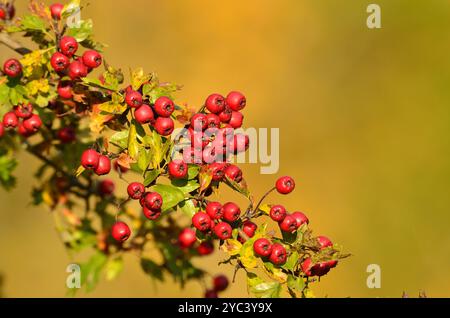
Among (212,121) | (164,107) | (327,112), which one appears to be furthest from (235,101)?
(327,112)

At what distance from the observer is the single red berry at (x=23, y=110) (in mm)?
2869

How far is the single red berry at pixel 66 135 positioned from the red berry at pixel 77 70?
836 mm

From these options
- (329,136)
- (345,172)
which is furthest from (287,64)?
(345,172)

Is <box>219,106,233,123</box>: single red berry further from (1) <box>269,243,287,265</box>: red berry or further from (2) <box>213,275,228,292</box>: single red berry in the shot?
(2) <box>213,275,228,292</box>: single red berry

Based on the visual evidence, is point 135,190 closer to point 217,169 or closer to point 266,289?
point 217,169

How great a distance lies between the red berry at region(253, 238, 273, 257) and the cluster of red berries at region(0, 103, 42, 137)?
4.14 feet

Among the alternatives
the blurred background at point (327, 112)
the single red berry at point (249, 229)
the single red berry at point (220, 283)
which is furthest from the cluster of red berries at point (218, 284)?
the blurred background at point (327, 112)

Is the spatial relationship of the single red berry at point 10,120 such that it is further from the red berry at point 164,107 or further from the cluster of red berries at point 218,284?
the cluster of red berries at point 218,284

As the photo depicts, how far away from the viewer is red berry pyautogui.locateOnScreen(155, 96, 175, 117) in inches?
94.9

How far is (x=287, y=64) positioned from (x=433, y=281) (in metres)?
3.61

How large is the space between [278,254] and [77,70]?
113cm

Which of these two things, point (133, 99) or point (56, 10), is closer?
point (133, 99)

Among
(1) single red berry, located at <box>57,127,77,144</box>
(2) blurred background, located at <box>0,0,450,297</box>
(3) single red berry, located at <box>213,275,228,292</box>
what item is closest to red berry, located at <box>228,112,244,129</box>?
(1) single red berry, located at <box>57,127,77,144</box>

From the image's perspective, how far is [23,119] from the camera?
2.93 metres
